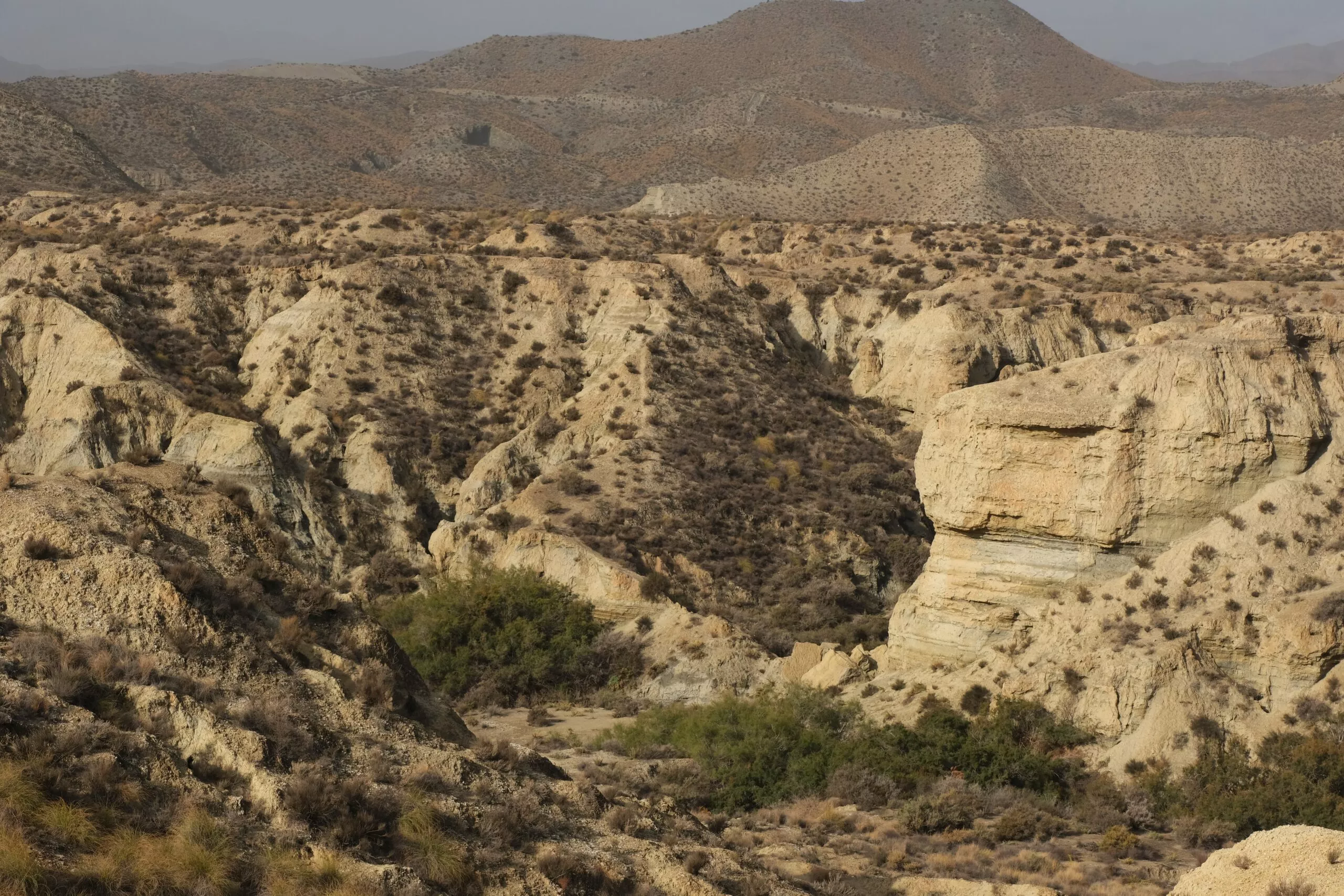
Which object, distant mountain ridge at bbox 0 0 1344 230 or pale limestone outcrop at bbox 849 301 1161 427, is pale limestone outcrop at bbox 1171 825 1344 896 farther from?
distant mountain ridge at bbox 0 0 1344 230

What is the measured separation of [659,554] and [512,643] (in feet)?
18.5

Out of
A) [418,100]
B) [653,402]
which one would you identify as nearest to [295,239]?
[653,402]

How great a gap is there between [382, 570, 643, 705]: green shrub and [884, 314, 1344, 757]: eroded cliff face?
9.33 meters

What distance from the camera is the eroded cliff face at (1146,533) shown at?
22750mm

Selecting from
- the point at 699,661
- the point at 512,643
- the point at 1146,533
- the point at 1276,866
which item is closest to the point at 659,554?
the point at 512,643

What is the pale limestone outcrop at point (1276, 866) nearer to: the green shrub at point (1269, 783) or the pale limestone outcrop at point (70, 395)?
the green shrub at point (1269, 783)

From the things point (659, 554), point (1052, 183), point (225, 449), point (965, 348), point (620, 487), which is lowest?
point (659, 554)

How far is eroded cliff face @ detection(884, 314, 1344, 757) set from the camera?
74.6 feet

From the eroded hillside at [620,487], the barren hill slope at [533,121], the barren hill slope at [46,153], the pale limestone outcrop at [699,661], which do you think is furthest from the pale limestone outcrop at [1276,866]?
the barren hill slope at [533,121]

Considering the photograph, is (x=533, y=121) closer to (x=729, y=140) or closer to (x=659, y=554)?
(x=729, y=140)

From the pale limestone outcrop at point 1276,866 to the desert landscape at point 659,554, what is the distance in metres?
0.06

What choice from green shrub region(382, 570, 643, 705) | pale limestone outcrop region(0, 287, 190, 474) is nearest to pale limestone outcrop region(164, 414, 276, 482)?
pale limestone outcrop region(0, 287, 190, 474)

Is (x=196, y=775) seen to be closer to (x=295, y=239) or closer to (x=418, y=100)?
(x=295, y=239)

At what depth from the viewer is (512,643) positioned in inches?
1326
